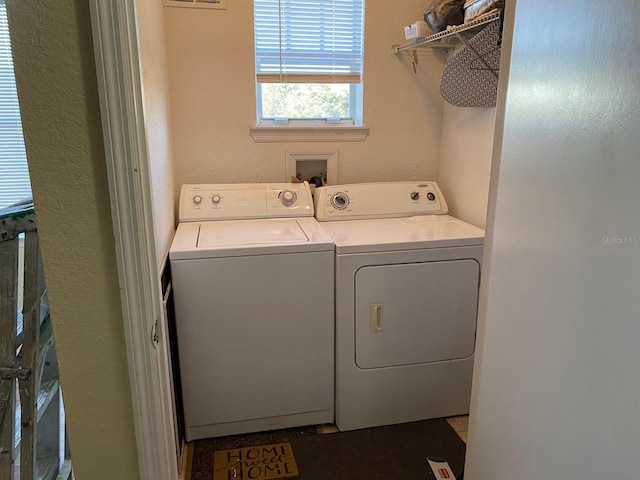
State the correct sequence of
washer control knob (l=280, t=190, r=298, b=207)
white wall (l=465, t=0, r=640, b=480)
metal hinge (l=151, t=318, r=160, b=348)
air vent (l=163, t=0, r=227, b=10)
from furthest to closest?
washer control knob (l=280, t=190, r=298, b=207)
air vent (l=163, t=0, r=227, b=10)
metal hinge (l=151, t=318, r=160, b=348)
white wall (l=465, t=0, r=640, b=480)

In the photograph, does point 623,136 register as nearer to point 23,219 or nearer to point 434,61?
point 23,219

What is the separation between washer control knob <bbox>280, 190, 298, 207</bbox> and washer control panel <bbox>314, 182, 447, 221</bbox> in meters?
0.13

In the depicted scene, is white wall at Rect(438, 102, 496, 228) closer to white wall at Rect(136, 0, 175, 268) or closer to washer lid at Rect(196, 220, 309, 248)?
washer lid at Rect(196, 220, 309, 248)

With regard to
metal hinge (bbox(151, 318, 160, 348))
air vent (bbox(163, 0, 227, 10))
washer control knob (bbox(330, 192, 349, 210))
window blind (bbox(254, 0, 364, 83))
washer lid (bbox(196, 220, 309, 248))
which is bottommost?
washer lid (bbox(196, 220, 309, 248))

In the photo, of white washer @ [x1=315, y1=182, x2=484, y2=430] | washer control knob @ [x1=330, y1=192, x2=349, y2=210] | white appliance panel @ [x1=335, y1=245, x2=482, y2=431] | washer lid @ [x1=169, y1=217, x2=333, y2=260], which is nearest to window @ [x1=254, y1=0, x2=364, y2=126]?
washer control knob @ [x1=330, y1=192, x2=349, y2=210]

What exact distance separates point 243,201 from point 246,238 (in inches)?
17.3

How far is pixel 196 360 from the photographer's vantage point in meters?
1.90

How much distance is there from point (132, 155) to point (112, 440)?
0.59 m

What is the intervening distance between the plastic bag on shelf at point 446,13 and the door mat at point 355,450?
71.4 inches

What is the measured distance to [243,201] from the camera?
7.75 ft

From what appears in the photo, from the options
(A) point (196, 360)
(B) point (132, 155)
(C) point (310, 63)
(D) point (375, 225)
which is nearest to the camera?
(B) point (132, 155)

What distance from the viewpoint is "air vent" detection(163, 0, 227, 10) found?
7.30ft

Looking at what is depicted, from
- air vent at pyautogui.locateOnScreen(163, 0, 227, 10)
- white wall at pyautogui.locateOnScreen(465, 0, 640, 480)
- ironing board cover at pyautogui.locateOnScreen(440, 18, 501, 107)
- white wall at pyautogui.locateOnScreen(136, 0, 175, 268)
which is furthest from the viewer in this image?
air vent at pyautogui.locateOnScreen(163, 0, 227, 10)

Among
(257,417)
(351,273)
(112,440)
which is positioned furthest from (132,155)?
(257,417)
